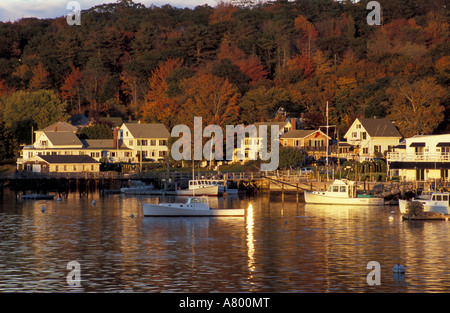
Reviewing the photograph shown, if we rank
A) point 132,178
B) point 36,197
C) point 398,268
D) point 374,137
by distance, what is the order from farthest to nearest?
1. point 374,137
2. point 132,178
3. point 36,197
4. point 398,268

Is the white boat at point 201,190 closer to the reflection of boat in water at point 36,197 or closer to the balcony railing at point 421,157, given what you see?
the reflection of boat in water at point 36,197

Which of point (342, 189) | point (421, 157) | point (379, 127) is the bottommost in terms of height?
point (342, 189)

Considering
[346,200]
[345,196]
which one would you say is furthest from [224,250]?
[346,200]

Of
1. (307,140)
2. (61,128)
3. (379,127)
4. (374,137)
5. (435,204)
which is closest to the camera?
(435,204)

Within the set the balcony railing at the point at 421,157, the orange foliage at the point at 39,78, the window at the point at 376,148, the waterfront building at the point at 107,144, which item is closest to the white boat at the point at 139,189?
the waterfront building at the point at 107,144

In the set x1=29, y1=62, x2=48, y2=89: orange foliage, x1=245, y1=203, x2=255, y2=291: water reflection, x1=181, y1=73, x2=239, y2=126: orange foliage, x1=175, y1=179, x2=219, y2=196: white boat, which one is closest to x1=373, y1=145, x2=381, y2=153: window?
x1=181, y1=73, x2=239, y2=126: orange foliage

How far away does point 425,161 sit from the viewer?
333 feet

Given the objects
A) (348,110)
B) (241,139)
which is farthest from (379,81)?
(241,139)

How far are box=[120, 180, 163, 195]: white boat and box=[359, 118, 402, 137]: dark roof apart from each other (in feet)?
145

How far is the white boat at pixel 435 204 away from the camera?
255 ft

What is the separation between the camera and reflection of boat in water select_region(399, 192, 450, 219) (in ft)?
254

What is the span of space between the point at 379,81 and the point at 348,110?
914 centimetres

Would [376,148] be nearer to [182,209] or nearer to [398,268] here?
[182,209]

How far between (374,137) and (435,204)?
59.4 metres
